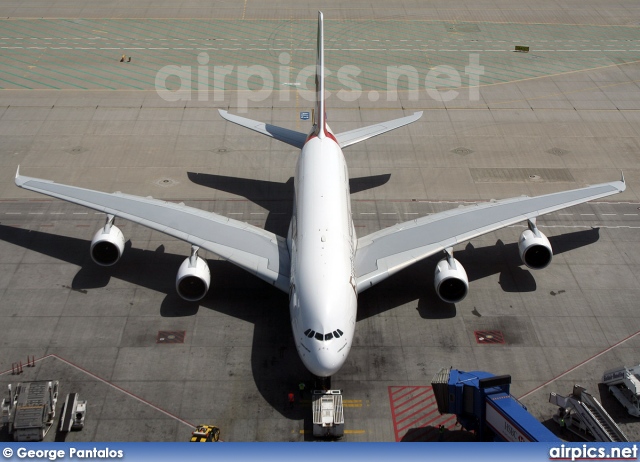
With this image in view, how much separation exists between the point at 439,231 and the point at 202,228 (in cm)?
1338

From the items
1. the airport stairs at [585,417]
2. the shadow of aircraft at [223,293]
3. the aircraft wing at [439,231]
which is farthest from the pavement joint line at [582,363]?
the shadow of aircraft at [223,293]

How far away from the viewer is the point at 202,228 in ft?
146

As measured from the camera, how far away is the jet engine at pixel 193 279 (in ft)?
137

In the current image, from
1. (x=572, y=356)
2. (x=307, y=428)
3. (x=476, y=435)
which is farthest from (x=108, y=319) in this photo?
(x=572, y=356)

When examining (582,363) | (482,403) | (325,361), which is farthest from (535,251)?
(325,361)

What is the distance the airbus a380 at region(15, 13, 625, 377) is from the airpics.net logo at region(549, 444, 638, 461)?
424 inches

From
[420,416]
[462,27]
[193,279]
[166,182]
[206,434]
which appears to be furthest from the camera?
[462,27]

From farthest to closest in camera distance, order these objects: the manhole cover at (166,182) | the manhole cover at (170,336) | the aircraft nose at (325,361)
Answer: the manhole cover at (166,182), the manhole cover at (170,336), the aircraft nose at (325,361)

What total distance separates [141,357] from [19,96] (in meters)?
36.4

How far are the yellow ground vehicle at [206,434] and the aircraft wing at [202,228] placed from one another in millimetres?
8700

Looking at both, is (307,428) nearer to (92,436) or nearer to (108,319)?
(92,436)

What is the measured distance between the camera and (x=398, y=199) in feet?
176

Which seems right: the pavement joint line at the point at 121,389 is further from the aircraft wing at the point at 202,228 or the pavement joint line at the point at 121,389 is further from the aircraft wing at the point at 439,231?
the aircraft wing at the point at 439,231

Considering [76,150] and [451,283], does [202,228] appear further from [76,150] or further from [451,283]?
[76,150]
